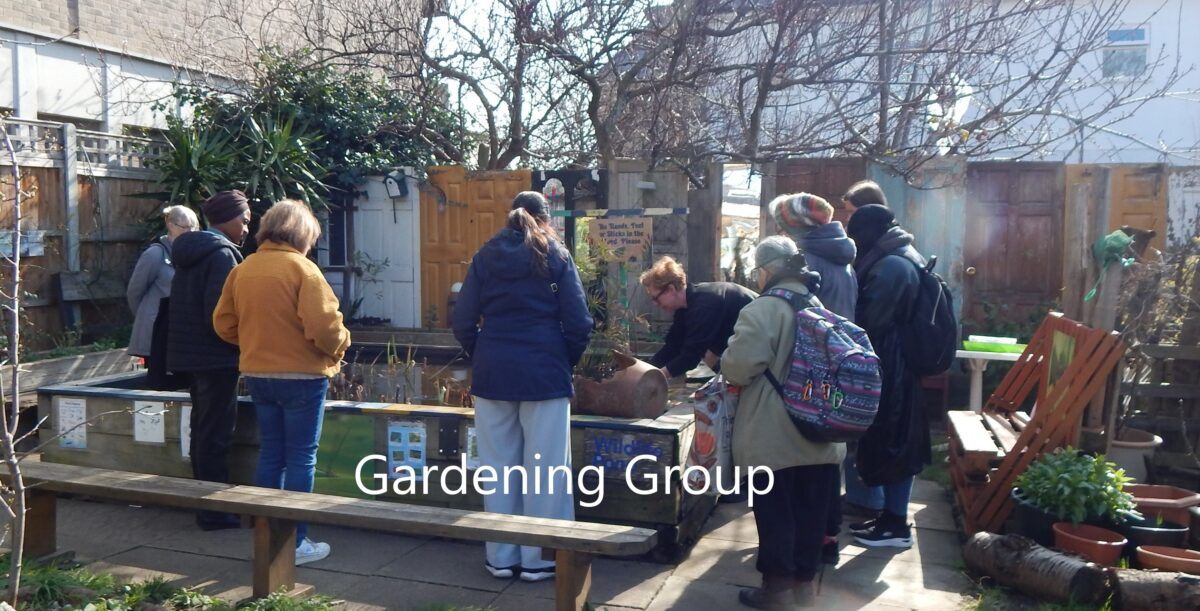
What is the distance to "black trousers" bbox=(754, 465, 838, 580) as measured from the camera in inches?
157

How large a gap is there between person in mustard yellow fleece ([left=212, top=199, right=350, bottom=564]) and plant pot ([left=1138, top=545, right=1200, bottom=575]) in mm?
3572

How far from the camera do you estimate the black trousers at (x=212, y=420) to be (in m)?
4.95

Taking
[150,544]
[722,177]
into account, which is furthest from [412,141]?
[150,544]

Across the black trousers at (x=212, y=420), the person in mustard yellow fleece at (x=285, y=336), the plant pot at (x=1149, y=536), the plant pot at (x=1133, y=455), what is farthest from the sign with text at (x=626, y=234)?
the plant pot at (x=1149, y=536)

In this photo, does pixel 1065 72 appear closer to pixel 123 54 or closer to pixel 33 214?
pixel 33 214

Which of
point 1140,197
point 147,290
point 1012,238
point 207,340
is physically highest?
point 1140,197

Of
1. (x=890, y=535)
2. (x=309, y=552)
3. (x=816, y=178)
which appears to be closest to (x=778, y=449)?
(x=890, y=535)

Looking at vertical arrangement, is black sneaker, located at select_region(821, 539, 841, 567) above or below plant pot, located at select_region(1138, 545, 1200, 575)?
below

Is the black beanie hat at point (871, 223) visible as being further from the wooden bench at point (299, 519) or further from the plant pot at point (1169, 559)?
the wooden bench at point (299, 519)

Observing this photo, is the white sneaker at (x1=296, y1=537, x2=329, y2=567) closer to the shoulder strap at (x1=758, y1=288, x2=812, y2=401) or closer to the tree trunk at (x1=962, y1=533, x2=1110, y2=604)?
the shoulder strap at (x1=758, y1=288, x2=812, y2=401)

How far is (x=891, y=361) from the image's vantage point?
15.1 ft

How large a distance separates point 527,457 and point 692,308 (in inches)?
43.0

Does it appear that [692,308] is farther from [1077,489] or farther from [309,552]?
[309,552]

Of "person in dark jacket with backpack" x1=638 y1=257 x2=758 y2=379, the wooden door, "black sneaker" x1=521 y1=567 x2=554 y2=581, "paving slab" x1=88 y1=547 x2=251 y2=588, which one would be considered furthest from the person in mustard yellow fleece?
the wooden door
